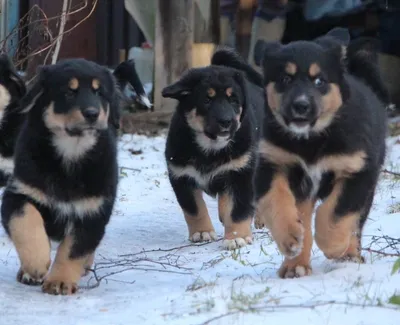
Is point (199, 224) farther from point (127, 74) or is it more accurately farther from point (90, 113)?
point (90, 113)

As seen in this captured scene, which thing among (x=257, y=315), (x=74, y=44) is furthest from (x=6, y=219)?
(x=74, y=44)

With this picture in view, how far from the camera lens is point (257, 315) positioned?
10.9ft

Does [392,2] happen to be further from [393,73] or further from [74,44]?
[74,44]

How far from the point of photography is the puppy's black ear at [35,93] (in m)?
4.26

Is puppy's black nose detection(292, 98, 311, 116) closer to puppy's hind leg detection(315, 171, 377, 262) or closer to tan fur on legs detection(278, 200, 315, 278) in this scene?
puppy's hind leg detection(315, 171, 377, 262)

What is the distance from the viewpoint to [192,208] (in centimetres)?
578

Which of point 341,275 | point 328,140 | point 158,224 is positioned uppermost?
point 328,140

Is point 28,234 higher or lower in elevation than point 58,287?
higher

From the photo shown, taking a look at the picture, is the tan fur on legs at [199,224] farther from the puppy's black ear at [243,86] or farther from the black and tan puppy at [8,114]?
the black and tan puppy at [8,114]

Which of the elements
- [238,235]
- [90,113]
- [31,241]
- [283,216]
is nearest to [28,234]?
[31,241]

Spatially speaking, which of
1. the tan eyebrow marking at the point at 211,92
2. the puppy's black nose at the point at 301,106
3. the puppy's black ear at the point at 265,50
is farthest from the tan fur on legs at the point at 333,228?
the tan eyebrow marking at the point at 211,92

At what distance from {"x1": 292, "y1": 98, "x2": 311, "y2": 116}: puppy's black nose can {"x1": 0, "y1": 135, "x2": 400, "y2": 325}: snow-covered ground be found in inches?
27.1

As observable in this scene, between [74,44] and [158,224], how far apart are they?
5.39 metres

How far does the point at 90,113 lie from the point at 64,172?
0.31 m
